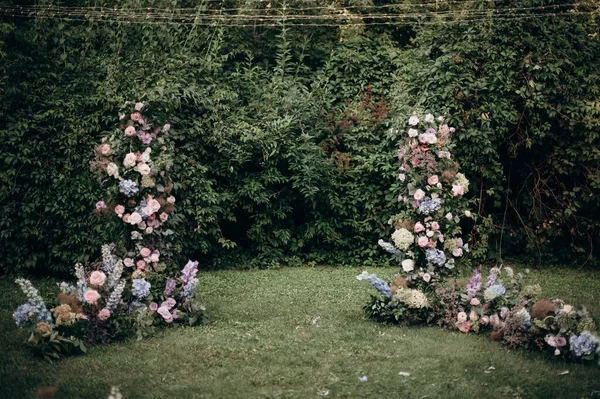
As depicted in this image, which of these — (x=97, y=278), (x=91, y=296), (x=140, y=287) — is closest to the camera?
(x=91, y=296)

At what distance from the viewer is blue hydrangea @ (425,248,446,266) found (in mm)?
6094

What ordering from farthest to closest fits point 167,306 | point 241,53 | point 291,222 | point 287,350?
1. point 241,53
2. point 291,222
3. point 167,306
4. point 287,350

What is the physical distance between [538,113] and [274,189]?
13.3 feet

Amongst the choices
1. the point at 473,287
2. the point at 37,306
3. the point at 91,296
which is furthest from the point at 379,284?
the point at 37,306

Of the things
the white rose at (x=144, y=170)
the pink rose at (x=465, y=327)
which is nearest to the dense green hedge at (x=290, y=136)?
the white rose at (x=144, y=170)

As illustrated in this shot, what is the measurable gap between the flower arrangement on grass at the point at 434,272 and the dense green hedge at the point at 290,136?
2.00 meters

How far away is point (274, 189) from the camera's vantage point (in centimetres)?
946

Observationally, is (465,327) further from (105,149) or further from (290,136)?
(290,136)

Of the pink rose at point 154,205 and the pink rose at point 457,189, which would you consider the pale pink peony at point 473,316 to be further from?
the pink rose at point 154,205

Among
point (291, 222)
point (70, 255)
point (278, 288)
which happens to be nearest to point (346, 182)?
point (291, 222)

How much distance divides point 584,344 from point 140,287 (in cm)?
389

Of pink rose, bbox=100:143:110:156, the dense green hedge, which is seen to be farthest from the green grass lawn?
the dense green hedge

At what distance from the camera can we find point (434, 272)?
6.21 meters

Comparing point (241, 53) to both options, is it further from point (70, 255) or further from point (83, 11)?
point (70, 255)
